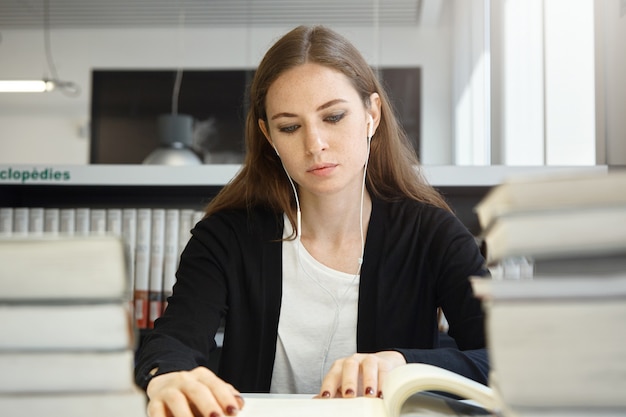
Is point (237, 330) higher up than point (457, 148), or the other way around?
point (457, 148)

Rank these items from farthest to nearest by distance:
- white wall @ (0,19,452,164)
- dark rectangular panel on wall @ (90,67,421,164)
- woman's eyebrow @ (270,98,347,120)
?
white wall @ (0,19,452,164), dark rectangular panel on wall @ (90,67,421,164), woman's eyebrow @ (270,98,347,120)

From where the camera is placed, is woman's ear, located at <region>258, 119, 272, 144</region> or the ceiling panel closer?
woman's ear, located at <region>258, 119, 272, 144</region>

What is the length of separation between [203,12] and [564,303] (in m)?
5.31

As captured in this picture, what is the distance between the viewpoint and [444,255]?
4.15 feet

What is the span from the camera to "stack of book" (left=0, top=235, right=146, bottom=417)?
0.26m

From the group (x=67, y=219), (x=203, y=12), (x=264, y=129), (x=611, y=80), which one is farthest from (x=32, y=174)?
(x=203, y=12)

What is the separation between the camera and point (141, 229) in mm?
2084

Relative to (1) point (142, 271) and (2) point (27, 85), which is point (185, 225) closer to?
(1) point (142, 271)

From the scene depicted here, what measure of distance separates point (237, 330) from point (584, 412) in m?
1.08

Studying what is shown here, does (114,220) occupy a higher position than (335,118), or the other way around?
(335,118)

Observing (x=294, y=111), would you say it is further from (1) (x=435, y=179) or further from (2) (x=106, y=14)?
(2) (x=106, y=14)

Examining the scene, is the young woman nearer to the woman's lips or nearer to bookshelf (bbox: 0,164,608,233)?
the woman's lips

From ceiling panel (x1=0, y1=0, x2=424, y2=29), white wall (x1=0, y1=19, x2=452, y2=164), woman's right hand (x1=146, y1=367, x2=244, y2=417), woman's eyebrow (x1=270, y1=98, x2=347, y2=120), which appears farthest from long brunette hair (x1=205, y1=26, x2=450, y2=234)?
white wall (x1=0, y1=19, x2=452, y2=164)

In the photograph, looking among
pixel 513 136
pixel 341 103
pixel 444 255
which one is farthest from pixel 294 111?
pixel 513 136
